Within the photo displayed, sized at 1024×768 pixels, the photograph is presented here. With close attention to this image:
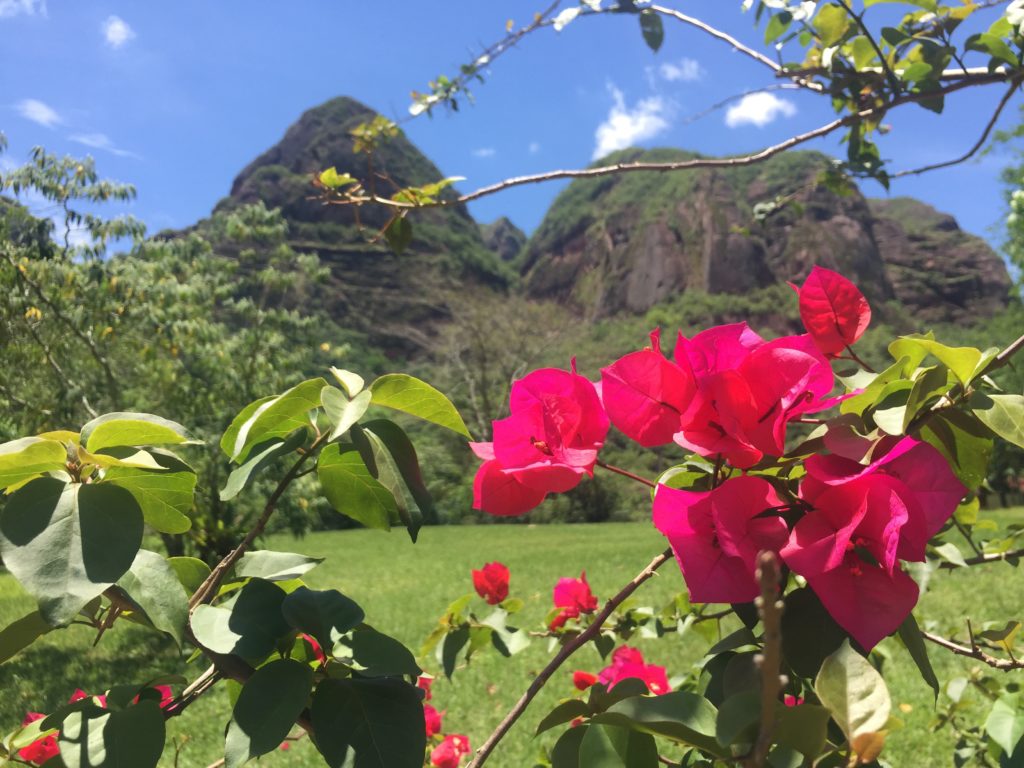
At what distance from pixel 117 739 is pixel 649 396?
25 cm

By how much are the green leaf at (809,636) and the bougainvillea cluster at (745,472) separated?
18 millimetres

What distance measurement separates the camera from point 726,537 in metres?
0.24

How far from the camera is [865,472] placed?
23 cm

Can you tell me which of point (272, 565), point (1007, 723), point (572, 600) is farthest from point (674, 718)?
point (572, 600)

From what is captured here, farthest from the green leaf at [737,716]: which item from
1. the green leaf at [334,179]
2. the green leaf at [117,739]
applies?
the green leaf at [334,179]

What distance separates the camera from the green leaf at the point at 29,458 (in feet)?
0.91

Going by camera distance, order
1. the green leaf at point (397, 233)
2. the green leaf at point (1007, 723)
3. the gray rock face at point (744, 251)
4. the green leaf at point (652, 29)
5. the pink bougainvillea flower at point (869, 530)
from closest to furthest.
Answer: the pink bougainvillea flower at point (869, 530) < the green leaf at point (1007, 723) < the green leaf at point (397, 233) < the green leaf at point (652, 29) < the gray rock face at point (744, 251)

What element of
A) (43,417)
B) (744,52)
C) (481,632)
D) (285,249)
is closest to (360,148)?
(744,52)

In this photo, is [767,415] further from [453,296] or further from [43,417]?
[453,296]

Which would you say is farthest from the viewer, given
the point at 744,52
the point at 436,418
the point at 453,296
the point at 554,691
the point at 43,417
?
the point at 453,296

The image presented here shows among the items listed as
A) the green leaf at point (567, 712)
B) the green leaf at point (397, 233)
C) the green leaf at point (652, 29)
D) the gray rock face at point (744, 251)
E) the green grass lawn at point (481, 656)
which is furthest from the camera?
the gray rock face at point (744, 251)

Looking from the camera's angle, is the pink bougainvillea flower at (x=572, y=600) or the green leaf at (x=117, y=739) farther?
the pink bougainvillea flower at (x=572, y=600)

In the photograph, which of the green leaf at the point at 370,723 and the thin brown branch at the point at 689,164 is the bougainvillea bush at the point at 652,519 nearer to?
the green leaf at the point at 370,723

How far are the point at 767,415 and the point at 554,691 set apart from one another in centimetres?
230
